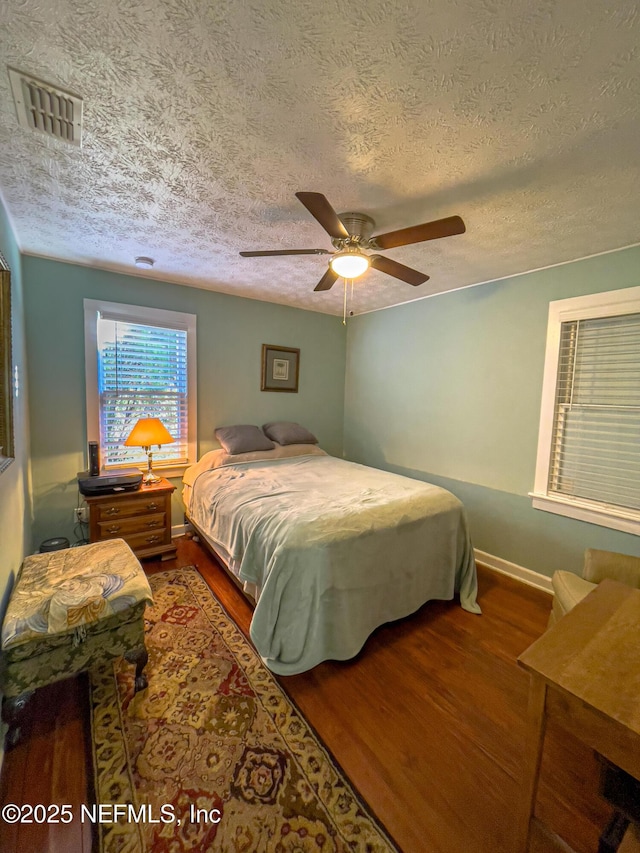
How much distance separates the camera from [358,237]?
1.87 m

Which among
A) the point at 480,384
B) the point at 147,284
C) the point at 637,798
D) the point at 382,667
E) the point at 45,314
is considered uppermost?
the point at 147,284

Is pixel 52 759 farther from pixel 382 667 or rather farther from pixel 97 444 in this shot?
pixel 97 444

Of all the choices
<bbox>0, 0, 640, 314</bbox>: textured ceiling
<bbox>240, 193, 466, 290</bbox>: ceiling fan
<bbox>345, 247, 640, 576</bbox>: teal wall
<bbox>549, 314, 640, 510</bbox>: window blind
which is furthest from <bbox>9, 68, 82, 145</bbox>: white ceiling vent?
<bbox>549, 314, 640, 510</bbox>: window blind

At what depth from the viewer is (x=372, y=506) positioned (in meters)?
2.19

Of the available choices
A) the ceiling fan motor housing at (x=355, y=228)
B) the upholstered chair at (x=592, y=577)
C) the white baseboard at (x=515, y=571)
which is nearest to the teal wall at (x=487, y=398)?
the white baseboard at (x=515, y=571)

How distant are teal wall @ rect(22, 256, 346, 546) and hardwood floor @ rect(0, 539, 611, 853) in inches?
69.6

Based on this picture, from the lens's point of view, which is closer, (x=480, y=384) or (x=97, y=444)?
(x=97, y=444)

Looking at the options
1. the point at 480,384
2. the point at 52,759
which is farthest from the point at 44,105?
the point at 480,384

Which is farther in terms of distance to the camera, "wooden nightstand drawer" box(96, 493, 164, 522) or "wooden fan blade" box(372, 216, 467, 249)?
"wooden nightstand drawer" box(96, 493, 164, 522)

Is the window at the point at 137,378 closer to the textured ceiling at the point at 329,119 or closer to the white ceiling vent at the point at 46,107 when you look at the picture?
the textured ceiling at the point at 329,119

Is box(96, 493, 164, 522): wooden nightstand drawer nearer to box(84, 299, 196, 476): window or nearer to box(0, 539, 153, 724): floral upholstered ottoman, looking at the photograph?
box(84, 299, 196, 476): window

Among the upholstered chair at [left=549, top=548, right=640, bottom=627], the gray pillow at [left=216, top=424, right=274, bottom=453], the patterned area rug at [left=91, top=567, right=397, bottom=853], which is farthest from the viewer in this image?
the gray pillow at [left=216, top=424, right=274, bottom=453]

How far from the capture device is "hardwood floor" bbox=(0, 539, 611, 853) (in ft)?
3.86

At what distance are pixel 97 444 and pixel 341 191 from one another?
2.70 m
